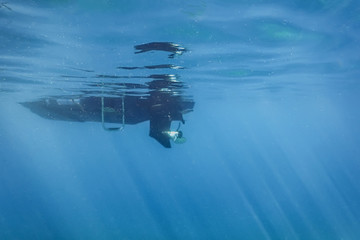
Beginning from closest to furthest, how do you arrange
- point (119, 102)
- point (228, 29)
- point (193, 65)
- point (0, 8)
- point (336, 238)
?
point (0, 8) < point (228, 29) < point (119, 102) < point (193, 65) < point (336, 238)

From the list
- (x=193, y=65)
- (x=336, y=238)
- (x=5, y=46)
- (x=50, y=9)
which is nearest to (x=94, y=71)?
(x=5, y=46)

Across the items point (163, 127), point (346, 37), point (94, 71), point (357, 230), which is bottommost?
point (357, 230)

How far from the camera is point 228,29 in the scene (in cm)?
950

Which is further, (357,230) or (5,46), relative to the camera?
(357,230)

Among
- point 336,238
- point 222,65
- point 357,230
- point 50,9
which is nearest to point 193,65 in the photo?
point 222,65

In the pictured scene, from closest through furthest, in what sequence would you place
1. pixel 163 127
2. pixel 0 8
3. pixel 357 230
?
pixel 0 8
pixel 163 127
pixel 357 230

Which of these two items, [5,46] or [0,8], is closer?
[0,8]

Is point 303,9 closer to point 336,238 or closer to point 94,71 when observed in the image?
point 94,71

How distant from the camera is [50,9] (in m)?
7.36

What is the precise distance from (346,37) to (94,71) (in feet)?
36.2

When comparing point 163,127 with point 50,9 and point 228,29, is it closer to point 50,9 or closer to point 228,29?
point 228,29

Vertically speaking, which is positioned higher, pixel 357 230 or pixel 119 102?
pixel 119 102

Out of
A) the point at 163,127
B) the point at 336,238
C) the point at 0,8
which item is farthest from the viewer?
the point at 336,238

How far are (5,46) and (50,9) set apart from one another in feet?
14.2
